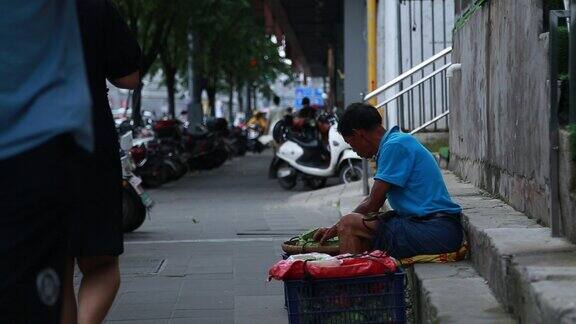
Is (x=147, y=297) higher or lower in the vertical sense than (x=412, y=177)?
lower

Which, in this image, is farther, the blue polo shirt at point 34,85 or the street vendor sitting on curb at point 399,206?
the street vendor sitting on curb at point 399,206

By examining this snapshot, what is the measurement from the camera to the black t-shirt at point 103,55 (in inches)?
169

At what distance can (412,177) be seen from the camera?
652 cm

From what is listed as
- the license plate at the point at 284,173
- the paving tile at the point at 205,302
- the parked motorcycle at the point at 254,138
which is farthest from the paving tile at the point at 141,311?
the parked motorcycle at the point at 254,138

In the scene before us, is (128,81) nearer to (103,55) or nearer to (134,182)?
(103,55)

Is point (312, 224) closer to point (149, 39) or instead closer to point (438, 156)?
point (438, 156)

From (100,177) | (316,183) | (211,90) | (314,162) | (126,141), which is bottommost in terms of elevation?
(316,183)

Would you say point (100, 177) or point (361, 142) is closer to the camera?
point (100, 177)

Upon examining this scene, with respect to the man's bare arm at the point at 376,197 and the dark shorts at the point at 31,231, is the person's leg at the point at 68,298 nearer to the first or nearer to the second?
the dark shorts at the point at 31,231

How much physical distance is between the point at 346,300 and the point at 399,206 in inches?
44.9

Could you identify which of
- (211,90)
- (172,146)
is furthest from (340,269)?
(211,90)

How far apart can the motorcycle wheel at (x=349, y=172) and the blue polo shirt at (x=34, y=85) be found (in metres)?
14.4

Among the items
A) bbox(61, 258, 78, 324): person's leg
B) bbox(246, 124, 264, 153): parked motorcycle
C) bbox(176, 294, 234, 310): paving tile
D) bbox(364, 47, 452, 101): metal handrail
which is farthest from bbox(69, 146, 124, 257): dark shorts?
bbox(246, 124, 264, 153): parked motorcycle

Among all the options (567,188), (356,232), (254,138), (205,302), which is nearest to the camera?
(567,188)
